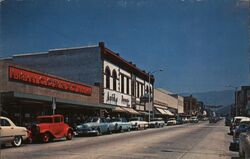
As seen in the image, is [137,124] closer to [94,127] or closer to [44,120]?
[94,127]

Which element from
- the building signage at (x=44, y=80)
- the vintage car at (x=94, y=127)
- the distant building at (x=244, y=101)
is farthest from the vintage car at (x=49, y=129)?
the distant building at (x=244, y=101)

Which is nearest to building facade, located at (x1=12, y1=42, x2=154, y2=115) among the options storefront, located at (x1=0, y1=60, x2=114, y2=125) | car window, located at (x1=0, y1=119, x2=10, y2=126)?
storefront, located at (x1=0, y1=60, x2=114, y2=125)

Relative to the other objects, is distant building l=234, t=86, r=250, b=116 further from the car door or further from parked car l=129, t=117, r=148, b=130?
the car door

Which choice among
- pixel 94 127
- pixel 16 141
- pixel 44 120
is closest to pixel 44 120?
pixel 44 120

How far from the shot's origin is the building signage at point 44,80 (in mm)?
33000

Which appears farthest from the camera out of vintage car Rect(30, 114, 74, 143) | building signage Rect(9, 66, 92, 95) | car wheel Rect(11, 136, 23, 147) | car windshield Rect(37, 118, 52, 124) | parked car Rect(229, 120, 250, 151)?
building signage Rect(9, 66, 92, 95)

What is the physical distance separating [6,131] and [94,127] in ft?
45.2

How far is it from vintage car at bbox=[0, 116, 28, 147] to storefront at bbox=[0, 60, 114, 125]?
553cm

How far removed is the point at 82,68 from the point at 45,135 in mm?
28637

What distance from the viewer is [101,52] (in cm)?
5300

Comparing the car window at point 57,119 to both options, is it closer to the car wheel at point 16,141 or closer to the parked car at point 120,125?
the car wheel at point 16,141

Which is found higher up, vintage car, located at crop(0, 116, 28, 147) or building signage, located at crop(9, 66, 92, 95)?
building signage, located at crop(9, 66, 92, 95)

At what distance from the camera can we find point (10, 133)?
21.4 m

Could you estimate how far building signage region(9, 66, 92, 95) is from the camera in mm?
33000
